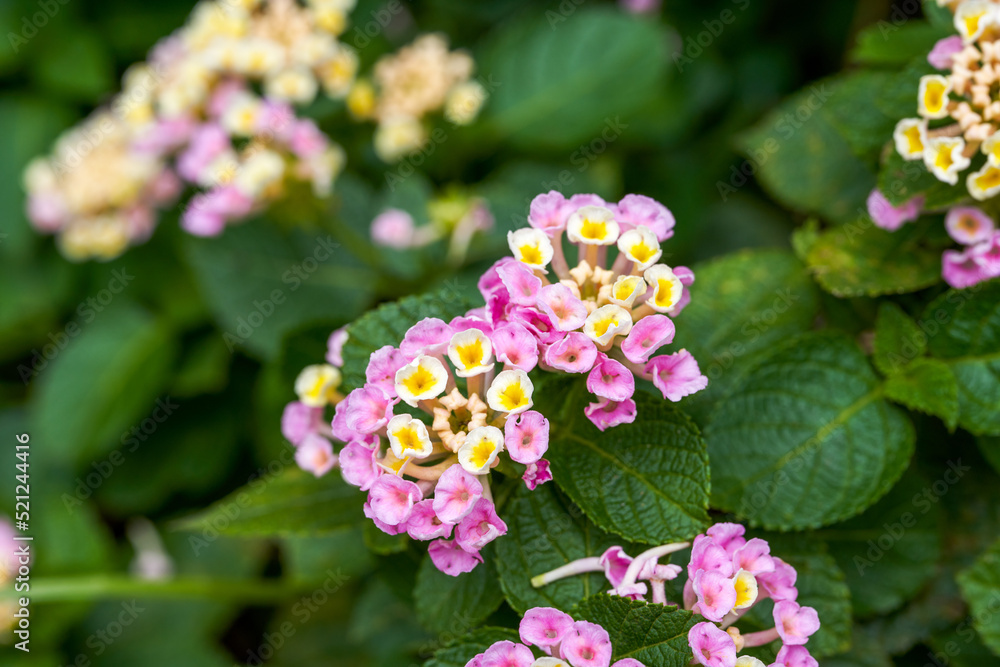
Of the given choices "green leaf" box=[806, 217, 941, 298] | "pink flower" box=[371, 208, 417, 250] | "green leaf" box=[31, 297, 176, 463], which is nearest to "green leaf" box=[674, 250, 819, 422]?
"green leaf" box=[806, 217, 941, 298]

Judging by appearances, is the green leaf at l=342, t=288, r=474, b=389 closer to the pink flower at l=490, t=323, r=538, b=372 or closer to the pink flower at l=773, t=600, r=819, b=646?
the pink flower at l=490, t=323, r=538, b=372

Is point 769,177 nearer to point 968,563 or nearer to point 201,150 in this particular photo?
point 968,563

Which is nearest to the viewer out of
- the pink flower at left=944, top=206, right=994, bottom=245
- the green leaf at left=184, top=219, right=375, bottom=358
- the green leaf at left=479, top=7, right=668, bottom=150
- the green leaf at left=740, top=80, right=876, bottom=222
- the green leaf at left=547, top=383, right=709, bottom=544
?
the green leaf at left=547, top=383, right=709, bottom=544

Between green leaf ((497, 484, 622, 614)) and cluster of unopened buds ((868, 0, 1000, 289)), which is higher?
cluster of unopened buds ((868, 0, 1000, 289))

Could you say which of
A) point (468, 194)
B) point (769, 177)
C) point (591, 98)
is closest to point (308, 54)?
point (468, 194)

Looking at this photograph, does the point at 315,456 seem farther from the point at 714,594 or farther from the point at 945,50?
the point at 945,50

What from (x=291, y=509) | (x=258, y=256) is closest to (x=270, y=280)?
(x=258, y=256)

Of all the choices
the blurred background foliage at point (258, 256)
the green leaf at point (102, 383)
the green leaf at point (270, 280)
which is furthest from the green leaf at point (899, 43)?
the green leaf at point (102, 383)
